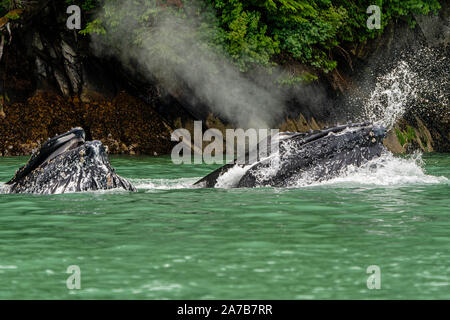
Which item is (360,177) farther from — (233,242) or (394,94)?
(394,94)

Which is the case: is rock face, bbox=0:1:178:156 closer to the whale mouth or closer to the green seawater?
the green seawater

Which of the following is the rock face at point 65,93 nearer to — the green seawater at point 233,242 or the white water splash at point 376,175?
the white water splash at point 376,175

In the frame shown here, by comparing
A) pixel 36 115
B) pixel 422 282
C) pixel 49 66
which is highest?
pixel 49 66

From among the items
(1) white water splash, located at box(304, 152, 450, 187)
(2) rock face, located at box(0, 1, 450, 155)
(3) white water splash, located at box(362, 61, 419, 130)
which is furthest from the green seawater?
(3) white water splash, located at box(362, 61, 419, 130)

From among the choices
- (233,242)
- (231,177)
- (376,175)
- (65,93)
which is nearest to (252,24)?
(65,93)

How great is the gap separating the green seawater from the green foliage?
13358mm

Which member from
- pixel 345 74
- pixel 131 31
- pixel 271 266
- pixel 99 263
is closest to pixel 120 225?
pixel 99 263

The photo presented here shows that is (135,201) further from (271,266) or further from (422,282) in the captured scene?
(422,282)

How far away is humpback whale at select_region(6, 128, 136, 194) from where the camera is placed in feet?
36.8

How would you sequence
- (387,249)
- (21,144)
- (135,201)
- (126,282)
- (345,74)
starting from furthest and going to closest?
(345,74), (21,144), (135,201), (387,249), (126,282)

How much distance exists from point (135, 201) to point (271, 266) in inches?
179

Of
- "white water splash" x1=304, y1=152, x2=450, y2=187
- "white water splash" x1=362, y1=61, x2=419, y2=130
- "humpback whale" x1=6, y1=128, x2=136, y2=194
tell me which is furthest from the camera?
"white water splash" x1=362, y1=61, x2=419, y2=130

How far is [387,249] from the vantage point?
288 inches

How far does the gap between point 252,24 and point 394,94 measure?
752cm
